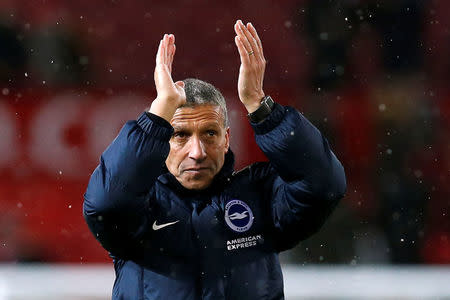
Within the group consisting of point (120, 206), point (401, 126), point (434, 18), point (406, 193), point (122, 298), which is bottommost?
point (122, 298)

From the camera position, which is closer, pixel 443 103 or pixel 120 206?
pixel 120 206

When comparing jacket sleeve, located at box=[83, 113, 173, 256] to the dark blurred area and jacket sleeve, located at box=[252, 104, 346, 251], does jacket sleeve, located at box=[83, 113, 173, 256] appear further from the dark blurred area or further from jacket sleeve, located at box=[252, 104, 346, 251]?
the dark blurred area

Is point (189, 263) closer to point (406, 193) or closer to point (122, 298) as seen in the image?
point (122, 298)

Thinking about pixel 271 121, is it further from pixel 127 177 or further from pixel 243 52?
pixel 127 177

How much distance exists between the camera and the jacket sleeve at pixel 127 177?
2010 millimetres

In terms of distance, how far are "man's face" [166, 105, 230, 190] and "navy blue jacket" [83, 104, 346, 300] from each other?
49mm

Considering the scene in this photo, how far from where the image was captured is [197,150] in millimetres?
2264

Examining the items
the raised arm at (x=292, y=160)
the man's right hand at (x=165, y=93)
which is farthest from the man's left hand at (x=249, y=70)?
the man's right hand at (x=165, y=93)

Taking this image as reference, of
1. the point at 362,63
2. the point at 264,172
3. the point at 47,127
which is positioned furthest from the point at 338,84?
the point at 264,172

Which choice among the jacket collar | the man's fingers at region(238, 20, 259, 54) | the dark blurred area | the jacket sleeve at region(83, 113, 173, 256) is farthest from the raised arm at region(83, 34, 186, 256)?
the dark blurred area

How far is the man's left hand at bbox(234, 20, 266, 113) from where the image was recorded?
215 cm

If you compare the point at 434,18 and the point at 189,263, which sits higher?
the point at 434,18

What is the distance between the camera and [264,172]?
231cm

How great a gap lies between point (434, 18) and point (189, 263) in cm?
501
